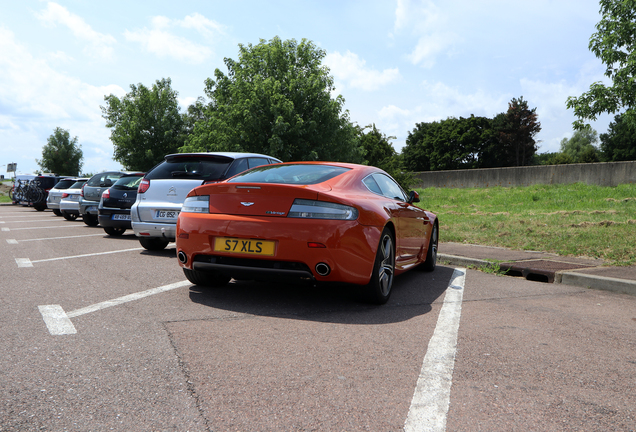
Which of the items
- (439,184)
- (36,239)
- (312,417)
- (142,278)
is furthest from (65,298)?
(439,184)

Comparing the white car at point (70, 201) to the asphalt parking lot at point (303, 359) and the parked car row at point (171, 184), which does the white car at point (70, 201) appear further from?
the asphalt parking lot at point (303, 359)

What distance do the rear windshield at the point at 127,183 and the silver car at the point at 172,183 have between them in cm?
304

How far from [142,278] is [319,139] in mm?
24868

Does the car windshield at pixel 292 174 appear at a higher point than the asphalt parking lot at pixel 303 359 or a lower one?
higher

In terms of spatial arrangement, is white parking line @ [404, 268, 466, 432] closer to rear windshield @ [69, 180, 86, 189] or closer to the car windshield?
the car windshield

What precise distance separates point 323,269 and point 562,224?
10023 mm

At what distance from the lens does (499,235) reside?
36.3ft

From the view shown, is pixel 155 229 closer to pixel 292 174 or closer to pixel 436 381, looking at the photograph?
pixel 292 174

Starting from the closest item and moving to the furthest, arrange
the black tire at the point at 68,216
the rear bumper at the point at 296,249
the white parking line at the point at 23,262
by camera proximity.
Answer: the rear bumper at the point at 296,249 → the white parking line at the point at 23,262 → the black tire at the point at 68,216

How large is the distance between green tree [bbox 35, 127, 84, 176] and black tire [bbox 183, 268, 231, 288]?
77445 millimetres

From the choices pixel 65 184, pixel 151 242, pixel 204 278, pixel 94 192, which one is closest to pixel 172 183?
pixel 151 242

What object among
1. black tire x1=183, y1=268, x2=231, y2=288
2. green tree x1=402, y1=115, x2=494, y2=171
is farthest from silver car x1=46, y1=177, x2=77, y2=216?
green tree x1=402, y1=115, x2=494, y2=171

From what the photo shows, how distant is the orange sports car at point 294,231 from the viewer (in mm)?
4484

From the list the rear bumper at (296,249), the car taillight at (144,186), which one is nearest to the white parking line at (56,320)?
the rear bumper at (296,249)
